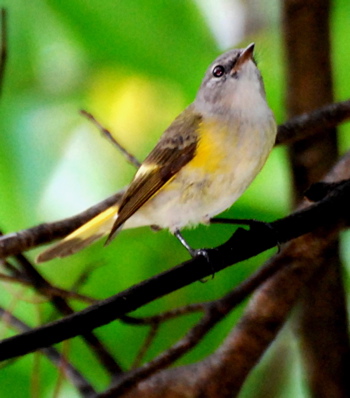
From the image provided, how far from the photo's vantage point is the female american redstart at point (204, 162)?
1.13m

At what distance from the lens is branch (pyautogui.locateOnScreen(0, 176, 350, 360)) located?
2.35 feet

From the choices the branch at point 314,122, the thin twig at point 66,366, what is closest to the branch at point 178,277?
the branch at point 314,122

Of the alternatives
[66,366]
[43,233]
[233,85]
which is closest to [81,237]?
[43,233]

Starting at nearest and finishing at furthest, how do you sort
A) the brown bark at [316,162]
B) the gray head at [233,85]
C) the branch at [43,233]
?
1. the branch at [43,233]
2. the gray head at [233,85]
3. the brown bark at [316,162]

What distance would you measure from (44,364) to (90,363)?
11cm

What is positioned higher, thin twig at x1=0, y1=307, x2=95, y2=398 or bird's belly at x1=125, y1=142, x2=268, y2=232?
bird's belly at x1=125, y1=142, x2=268, y2=232

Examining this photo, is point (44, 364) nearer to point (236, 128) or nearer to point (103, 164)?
point (103, 164)

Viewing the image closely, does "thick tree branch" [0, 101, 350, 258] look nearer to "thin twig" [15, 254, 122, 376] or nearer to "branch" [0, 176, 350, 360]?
"thin twig" [15, 254, 122, 376]

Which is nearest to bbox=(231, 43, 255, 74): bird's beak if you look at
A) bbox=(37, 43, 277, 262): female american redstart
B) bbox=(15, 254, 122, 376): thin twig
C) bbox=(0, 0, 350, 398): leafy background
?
bbox=(37, 43, 277, 262): female american redstart

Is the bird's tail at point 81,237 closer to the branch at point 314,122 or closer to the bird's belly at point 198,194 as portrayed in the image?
the bird's belly at point 198,194

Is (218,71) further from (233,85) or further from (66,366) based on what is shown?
(66,366)

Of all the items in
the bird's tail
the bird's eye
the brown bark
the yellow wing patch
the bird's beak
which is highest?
the bird's beak

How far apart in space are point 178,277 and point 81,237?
20.6 inches

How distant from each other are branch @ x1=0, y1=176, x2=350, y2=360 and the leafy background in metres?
0.49
